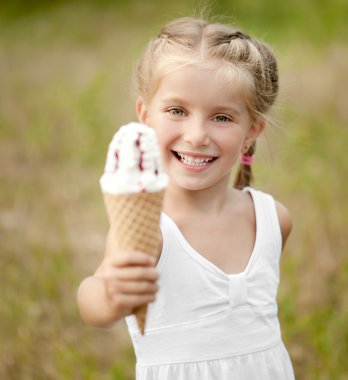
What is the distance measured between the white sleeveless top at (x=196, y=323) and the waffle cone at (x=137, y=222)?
1.34 feet

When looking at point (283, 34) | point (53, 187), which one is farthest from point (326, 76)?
point (53, 187)

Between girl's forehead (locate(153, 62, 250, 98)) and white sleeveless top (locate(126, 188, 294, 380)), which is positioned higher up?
girl's forehead (locate(153, 62, 250, 98))

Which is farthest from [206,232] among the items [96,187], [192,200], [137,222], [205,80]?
[96,187]

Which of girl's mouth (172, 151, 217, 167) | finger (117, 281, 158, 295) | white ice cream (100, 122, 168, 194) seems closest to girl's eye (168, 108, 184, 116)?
girl's mouth (172, 151, 217, 167)

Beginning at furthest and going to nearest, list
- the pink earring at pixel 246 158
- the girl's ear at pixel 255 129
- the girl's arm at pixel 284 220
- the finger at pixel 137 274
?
the pink earring at pixel 246 158 → the girl's arm at pixel 284 220 → the girl's ear at pixel 255 129 → the finger at pixel 137 274

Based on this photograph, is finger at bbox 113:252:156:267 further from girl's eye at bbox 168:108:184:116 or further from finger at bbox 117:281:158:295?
girl's eye at bbox 168:108:184:116

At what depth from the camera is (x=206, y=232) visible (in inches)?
75.7

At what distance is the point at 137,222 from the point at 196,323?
584 mm

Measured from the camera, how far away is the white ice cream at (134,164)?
138 centimetres

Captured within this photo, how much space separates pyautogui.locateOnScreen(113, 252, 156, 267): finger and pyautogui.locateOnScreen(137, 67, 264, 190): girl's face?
1.75 ft

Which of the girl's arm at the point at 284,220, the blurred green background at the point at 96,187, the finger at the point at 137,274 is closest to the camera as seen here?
the finger at the point at 137,274

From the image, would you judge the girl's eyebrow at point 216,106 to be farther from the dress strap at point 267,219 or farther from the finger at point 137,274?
the finger at point 137,274

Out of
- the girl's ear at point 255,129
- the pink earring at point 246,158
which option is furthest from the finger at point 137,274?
the pink earring at point 246,158

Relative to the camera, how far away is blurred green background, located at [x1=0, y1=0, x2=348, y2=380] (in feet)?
9.62
